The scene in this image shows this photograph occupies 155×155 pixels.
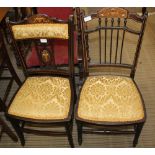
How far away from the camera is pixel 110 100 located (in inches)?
58.9

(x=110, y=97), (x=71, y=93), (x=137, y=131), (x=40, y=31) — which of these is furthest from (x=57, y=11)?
(x=137, y=131)

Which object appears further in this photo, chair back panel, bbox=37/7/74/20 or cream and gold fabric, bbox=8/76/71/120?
chair back panel, bbox=37/7/74/20

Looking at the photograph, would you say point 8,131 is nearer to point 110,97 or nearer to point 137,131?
point 110,97

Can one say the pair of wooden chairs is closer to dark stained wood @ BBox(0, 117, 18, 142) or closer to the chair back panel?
dark stained wood @ BBox(0, 117, 18, 142)

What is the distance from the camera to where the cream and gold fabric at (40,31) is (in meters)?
1.44

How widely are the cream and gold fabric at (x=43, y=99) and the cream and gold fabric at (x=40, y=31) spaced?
355 mm

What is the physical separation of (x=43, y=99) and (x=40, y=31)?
1.53 ft

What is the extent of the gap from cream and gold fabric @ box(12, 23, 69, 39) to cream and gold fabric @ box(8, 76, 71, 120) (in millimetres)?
355

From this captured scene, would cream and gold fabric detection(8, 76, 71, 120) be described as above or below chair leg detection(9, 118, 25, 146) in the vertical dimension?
above

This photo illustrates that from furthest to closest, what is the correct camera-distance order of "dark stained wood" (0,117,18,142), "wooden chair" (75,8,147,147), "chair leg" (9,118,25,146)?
"dark stained wood" (0,117,18,142)
"chair leg" (9,118,25,146)
"wooden chair" (75,8,147,147)

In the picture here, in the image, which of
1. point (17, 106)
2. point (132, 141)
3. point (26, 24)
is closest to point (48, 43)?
point (26, 24)

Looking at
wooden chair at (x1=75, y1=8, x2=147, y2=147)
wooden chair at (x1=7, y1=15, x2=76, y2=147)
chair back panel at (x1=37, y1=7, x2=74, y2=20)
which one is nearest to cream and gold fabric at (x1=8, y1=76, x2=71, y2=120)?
wooden chair at (x1=7, y1=15, x2=76, y2=147)

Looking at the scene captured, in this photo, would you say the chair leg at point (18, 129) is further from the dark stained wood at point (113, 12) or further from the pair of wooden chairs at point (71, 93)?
the dark stained wood at point (113, 12)

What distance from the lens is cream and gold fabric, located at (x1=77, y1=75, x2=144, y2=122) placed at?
1409 millimetres
